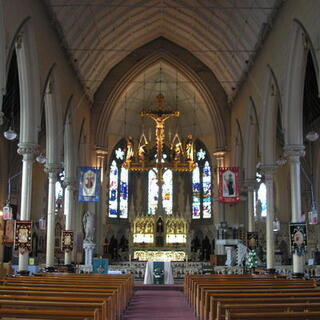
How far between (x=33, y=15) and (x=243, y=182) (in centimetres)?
1656

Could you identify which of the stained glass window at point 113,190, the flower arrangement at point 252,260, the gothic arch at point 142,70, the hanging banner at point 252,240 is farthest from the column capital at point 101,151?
the flower arrangement at point 252,260

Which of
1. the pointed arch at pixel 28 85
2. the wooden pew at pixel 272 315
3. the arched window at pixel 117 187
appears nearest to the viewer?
the wooden pew at pixel 272 315

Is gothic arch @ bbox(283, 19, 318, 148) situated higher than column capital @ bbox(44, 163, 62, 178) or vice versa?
gothic arch @ bbox(283, 19, 318, 148)

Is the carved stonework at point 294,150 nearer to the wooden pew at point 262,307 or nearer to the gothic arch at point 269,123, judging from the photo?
the gothic arch at point 269,123

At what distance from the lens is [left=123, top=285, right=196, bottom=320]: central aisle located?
12.8 metres

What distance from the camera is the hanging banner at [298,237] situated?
19.2 m

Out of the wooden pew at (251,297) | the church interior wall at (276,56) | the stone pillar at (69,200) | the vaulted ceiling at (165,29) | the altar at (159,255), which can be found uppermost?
the vaulted ceiling at (165,29)

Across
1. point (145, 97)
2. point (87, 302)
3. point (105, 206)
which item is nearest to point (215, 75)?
point (145, 97)

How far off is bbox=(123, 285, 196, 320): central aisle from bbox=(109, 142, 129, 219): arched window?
1927 cm

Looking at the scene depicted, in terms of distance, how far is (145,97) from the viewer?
39250 mm

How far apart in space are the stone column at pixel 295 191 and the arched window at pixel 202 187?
18.0 m

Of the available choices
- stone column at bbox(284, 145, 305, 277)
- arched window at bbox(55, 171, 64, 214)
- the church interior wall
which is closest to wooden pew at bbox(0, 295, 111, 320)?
the church interior wall

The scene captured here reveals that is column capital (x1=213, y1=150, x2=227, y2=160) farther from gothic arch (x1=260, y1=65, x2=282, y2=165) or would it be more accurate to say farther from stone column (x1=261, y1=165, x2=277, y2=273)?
stone column (x1=261, y1=165, x2=277, y2=273)

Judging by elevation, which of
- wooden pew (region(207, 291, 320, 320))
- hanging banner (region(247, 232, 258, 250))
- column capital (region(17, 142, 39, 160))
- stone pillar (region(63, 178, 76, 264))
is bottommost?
wooden pew (region(207, 291, 320, 320))
